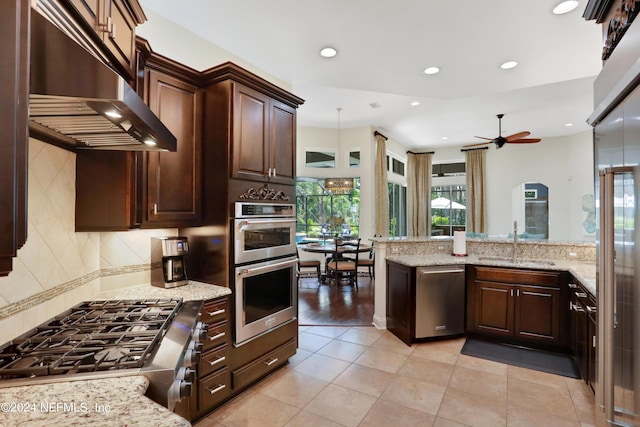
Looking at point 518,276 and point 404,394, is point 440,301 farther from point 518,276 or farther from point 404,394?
point 404,394

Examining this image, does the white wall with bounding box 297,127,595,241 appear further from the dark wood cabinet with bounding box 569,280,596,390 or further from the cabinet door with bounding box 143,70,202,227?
the cabinet door with bounding box 143,70,202,227

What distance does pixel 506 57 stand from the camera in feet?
9.19

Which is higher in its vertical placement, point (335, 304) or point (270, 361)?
point (270, 361)

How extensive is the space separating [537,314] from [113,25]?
4.14 metres

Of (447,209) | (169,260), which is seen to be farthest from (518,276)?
(447,209)

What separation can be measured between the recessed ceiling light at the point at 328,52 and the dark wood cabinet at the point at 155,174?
114 cm

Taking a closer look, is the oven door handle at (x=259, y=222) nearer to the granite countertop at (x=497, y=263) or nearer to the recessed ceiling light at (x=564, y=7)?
the granite countertop at (x=497, y=263)

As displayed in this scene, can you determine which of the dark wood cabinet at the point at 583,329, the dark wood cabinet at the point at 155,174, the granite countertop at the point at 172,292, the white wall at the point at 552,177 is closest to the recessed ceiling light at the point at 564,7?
the dark wood cabinet at the point at 583,329

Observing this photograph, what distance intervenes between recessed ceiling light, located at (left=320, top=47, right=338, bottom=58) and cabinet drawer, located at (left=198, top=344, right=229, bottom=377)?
8.42 feet

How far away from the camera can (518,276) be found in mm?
3285

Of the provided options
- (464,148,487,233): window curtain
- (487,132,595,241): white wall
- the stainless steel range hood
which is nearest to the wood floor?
the stainless steel range hood

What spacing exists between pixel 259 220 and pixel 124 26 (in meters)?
1.47

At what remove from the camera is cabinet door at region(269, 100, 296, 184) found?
9.02 ft

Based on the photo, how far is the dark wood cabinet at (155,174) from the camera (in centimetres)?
192
